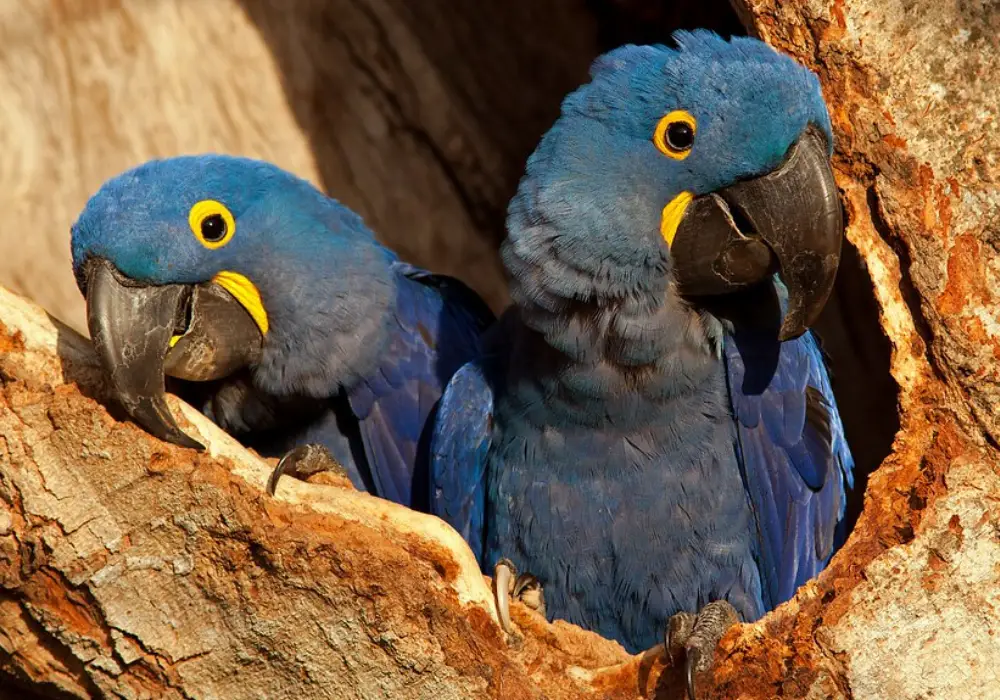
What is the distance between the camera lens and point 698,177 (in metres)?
2.71

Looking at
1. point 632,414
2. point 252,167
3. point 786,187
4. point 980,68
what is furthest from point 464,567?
point 980,68

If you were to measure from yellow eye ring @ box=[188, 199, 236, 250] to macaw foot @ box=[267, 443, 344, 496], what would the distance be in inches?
24.9

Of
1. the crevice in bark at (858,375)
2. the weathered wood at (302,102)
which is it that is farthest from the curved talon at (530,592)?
the weathered wood at (302,102)

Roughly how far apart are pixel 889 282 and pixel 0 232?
137 inches

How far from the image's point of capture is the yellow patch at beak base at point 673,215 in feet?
9.04

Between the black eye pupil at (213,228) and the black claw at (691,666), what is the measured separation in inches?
67.2

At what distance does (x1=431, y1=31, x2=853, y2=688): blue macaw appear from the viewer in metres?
2.66

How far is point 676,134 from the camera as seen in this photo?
8.91 feet

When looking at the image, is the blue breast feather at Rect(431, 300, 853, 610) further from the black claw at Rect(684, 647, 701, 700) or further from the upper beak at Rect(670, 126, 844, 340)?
the black claw at Rect(684, 647, 701, 700)

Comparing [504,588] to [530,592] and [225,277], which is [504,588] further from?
[225,277]

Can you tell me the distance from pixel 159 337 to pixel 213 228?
0.38m

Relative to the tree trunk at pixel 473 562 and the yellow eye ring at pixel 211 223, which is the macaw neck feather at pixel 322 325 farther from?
the tree trunk at pixel 473 562

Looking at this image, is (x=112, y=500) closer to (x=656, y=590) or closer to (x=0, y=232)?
(x=656, y=590)

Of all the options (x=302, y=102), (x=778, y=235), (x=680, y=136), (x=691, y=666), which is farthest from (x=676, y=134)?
(x=302, y=102)
